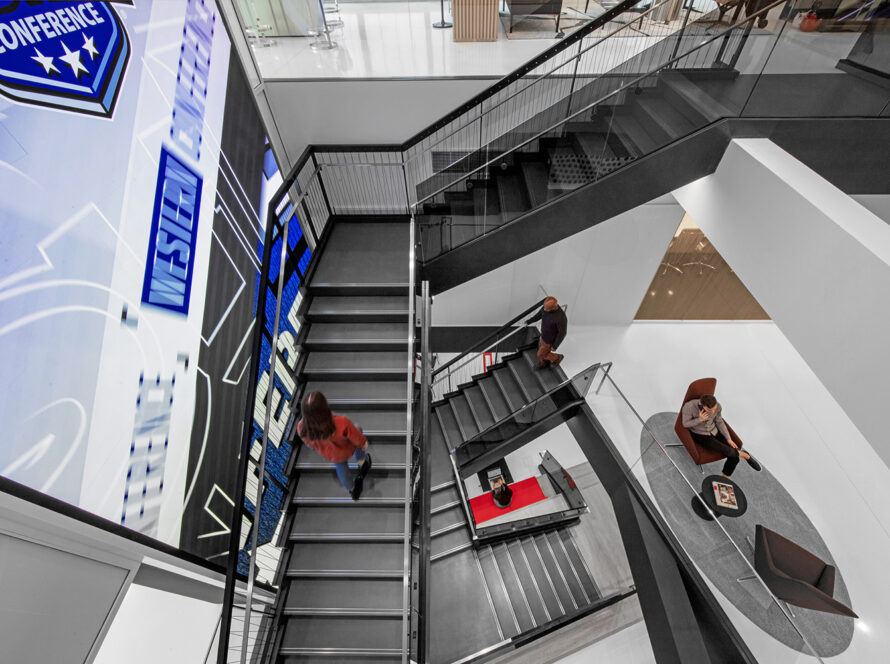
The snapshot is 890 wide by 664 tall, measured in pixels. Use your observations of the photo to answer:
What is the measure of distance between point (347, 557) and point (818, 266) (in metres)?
5.18

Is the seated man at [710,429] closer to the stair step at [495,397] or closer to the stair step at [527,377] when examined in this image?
the stair step at [527,377]

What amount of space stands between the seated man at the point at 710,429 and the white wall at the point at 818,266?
1473 millimetres

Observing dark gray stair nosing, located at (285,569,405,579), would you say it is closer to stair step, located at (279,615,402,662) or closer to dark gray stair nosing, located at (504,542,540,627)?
stair step, located at (279,615,402,662)

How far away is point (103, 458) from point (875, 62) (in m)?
6.93

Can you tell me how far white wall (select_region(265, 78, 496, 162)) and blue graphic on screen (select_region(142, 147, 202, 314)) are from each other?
2497 millimetres

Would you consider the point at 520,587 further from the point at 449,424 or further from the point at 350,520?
the point at 350,520

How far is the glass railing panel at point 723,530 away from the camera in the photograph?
12.2ft

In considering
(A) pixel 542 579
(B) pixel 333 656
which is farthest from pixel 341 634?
(A) pixel 542 579

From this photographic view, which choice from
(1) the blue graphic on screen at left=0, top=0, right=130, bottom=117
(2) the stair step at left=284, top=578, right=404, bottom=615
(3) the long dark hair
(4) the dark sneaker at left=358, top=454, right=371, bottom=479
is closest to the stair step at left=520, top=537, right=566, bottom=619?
(2) the stair step at left=284, top=578, right=404, bottom=615

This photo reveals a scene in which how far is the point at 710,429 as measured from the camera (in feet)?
16.4

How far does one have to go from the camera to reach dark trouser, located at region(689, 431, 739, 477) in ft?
16.4

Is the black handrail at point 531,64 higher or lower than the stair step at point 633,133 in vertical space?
higher

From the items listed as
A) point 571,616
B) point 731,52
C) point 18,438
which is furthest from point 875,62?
point 571,616

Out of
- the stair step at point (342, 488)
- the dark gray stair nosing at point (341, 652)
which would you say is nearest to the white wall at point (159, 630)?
the dark gray stair nosing at point (341, 652)
